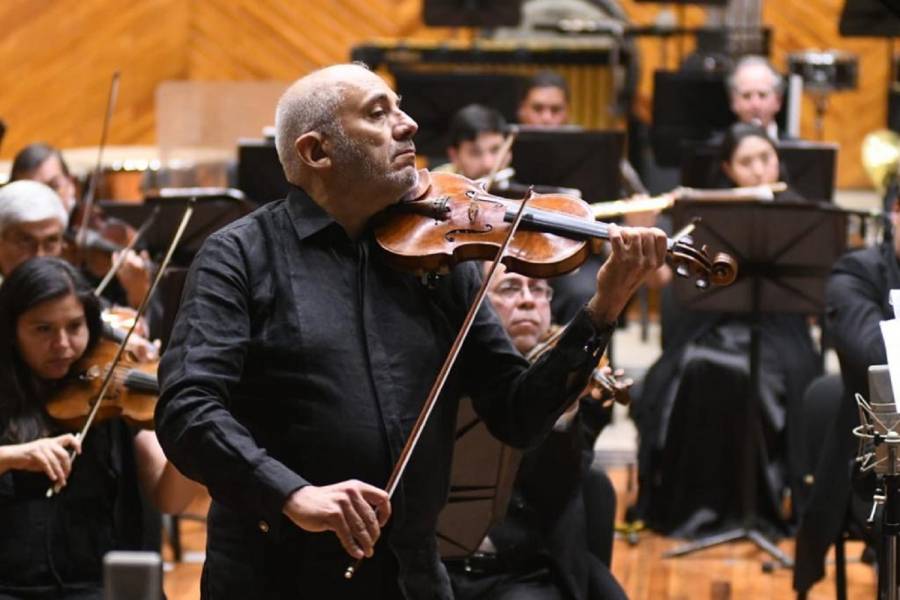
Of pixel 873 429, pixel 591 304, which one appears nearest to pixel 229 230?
pixel 591 304

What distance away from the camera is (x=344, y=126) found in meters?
2.17

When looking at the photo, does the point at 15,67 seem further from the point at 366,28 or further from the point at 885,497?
the point at 885,497

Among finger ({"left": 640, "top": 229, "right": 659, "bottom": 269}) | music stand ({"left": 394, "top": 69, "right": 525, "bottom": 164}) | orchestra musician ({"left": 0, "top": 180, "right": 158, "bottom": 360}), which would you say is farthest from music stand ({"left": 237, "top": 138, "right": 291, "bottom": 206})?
finger ({"left": 640, "top": 229, "right": 659, "bottom": 269})

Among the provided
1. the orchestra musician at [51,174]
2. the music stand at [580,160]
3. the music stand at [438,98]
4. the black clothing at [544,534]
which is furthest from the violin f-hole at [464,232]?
the music stand at [438,98]

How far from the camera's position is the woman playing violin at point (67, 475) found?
290 centimetres

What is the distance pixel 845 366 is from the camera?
142 inches

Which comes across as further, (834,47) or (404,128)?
(834,47)

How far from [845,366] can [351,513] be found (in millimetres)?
1977

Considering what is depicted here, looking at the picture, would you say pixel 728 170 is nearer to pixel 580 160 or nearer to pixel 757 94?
pixel 580 160

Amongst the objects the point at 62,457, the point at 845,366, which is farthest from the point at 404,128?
the point at 845,366

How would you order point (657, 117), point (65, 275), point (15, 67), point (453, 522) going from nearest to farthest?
point (453, 522)
point (65, 275)
point (657, 117)
point (15, 67)

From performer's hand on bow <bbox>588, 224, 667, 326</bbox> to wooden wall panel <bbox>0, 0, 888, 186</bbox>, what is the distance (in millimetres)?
7100

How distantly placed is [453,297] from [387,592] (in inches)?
16.8

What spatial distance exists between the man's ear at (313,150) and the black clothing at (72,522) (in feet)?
3.18
